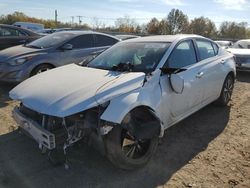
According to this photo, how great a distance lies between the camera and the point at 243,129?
5289mm

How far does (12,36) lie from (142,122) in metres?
8.68

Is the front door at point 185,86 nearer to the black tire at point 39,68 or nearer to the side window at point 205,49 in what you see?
the side window at point 205,49

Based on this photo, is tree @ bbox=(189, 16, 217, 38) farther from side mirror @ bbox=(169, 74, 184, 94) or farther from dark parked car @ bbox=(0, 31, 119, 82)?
side mirror @ bbox=(169, 74, 184, 94)

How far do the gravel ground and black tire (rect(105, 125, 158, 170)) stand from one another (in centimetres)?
13

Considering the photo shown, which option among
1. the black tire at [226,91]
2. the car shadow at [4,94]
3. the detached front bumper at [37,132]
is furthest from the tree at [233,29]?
the detached front bumper at [37,132]

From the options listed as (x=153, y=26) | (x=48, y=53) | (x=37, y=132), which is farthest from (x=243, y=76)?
(x=153, y=26)

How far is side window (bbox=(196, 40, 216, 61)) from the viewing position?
17.9 ft

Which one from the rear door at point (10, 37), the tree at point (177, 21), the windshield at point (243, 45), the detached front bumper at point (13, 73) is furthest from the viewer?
the tree at point (177, 21)

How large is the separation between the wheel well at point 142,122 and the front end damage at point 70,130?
0.27 meters

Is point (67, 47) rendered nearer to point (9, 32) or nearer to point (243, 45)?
point (9, 32)

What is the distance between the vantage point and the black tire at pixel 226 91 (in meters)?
6.22

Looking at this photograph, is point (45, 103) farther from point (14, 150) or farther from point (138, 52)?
point (138, 52)

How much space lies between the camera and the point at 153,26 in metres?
61.0

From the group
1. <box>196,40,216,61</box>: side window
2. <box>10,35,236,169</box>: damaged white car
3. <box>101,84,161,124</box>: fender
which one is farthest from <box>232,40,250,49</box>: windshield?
<box>101,84,161,124</box>: fender
